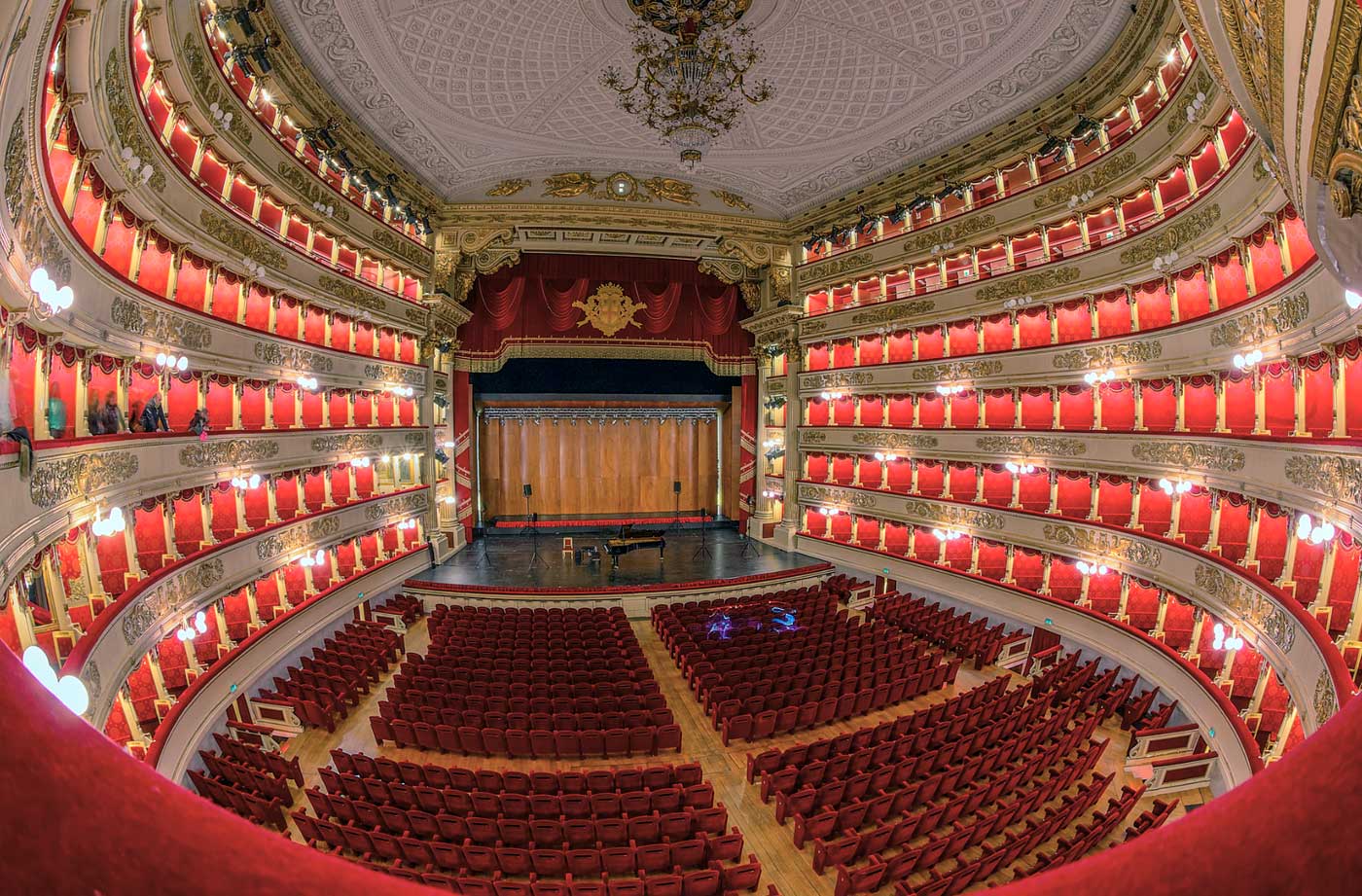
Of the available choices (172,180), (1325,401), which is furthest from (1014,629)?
(172,180)

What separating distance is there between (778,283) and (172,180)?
17.0 m

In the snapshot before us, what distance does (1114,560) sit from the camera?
42.6 feet

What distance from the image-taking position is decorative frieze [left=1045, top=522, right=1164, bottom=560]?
479 inches

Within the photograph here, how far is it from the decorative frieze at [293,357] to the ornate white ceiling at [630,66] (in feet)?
19.3

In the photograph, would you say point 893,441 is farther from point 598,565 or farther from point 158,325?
point 158,325

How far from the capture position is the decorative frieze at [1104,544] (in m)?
12.2

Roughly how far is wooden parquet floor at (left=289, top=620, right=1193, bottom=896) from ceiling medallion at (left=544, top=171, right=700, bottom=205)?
1448 centimetres

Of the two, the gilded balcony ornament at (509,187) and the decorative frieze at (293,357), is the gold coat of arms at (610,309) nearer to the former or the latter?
the gilded balcony ornament at (509,187)

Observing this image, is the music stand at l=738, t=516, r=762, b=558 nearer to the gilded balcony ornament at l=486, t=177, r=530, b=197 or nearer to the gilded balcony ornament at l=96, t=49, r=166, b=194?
the gilded balcony ornament at l=486, t=177, r=530, b=197

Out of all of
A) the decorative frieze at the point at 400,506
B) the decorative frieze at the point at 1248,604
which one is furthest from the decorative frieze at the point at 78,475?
the decorative frieze at the point at 1248,604

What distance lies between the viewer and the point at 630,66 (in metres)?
14.1

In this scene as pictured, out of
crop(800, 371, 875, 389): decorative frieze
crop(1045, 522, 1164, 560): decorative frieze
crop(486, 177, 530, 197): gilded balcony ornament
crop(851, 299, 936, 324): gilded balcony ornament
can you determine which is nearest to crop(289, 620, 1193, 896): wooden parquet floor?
crop(1045, 522, 1164, 560): decorative frieze

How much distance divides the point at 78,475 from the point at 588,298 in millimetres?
17266

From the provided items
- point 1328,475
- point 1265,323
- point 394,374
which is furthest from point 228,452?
point 1265,323
